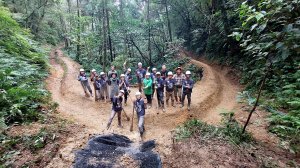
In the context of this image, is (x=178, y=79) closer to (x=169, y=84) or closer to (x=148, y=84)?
(x=169, y=84)

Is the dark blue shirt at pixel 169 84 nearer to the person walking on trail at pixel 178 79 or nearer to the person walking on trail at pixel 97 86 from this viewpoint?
the person walking on trail at pixel 178 79

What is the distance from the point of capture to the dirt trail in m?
7.72

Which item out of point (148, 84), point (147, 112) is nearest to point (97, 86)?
point (148, 84)

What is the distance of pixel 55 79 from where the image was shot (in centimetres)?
1912

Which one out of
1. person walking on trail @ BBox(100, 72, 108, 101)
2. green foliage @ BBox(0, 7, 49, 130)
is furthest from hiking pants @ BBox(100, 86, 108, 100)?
green foliage @ BBox(0, 7, 49, 130)

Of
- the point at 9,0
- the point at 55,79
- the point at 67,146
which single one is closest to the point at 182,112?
the point at 67,146

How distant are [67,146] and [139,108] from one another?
356 cm

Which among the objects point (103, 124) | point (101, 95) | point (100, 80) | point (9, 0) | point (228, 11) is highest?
point (9, 0)

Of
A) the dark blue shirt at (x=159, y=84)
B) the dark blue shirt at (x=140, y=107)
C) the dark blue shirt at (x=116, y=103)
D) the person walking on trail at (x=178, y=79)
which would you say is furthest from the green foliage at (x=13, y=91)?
the person walking on trail at (x=178, y=79)

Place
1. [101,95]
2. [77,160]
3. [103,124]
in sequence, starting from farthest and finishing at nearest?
[101,95] → [103,124] → [77,160]

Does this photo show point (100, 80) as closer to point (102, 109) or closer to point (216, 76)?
point (102, 109)

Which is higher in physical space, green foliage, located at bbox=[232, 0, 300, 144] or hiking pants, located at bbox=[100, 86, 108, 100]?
green foliage, located at bbox=[232, 0, 300, 144]

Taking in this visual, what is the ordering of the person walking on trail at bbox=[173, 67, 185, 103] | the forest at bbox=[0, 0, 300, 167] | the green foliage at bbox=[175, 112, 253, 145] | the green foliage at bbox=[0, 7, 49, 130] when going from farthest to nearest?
the person walking on trail at bbox=[173, 67, 185, 103], the green foliage at bbox=[0, 7, 49, 130], the green foliage at bbox=[175, 112, 253, 145], the forest at bbox=[0, 0, 300, 167]

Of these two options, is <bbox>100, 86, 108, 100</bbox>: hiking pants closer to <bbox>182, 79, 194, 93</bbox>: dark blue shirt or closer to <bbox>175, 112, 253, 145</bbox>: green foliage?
<bbox>182, 79, 194, 93</bbox>: dark blue shirt
